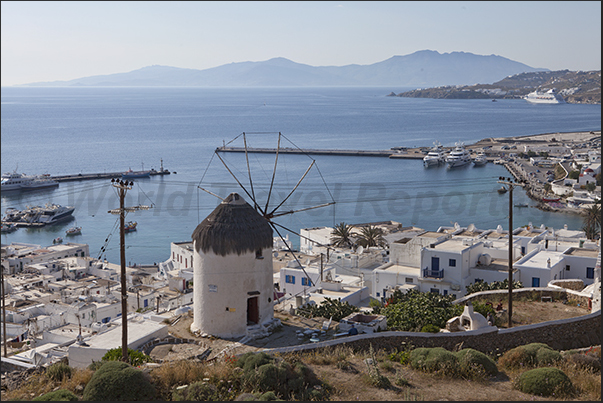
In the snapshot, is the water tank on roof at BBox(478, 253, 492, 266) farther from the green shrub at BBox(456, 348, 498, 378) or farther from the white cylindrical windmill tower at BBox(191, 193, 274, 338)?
the green shrub at BBox(456, 348, 498, 378)

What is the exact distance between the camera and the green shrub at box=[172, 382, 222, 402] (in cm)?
1113

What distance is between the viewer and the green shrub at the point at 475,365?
513 inches

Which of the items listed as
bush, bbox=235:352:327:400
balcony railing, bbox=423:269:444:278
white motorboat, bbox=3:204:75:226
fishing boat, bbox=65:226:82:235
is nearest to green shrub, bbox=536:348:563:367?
bush, bbox=235:352:327:400

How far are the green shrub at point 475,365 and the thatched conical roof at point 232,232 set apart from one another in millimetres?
6549

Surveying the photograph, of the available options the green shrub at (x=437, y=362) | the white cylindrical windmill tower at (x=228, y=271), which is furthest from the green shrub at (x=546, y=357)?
the white cylindrical windmill tower at (x=228, y=271)

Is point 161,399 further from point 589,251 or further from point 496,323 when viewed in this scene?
point 589,251

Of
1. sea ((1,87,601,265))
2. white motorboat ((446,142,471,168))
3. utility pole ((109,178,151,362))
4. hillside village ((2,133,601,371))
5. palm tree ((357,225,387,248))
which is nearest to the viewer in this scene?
utility pole ((109,178,151,362))

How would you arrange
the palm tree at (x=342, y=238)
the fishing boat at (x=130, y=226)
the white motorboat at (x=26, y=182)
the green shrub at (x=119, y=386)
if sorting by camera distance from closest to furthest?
the green shrub at (x=119, y=386) → the palm tree at (x=342, y=238) → the fishing boat at (x=130, y=226) → the white motorboat at (x=26, y=182)

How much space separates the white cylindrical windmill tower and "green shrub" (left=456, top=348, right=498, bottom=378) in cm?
631

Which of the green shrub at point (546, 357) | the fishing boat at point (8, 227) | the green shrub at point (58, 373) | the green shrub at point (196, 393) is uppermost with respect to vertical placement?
the green shrub at point (196, 393)

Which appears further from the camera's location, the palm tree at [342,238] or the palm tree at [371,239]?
the palm tree at [342,238]

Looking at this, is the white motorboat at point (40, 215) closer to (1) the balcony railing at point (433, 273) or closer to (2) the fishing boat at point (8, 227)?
(2) the fishing boat at point (8, 227)

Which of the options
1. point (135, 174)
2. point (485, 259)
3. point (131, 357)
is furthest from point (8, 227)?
point (131, 357)

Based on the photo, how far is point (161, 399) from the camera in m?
11.6
